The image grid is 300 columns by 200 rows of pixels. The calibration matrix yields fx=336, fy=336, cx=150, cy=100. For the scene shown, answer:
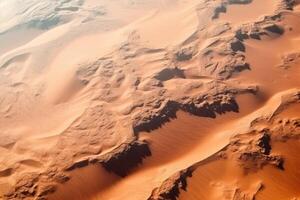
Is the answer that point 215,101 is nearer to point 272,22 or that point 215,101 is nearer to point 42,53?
point 272,22

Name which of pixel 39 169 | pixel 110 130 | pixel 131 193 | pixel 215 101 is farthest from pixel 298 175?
pixel 39 169

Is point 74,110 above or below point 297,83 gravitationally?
above

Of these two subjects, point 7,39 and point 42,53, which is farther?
point 7,39

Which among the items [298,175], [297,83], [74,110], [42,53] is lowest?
[298,175]

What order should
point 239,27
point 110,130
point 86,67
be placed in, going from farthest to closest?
point 239,27, point 86,67, point 110,130

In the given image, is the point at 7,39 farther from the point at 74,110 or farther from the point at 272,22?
the point at 272,22

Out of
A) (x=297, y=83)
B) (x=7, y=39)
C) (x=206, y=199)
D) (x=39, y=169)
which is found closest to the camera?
(x=206, y=199)
